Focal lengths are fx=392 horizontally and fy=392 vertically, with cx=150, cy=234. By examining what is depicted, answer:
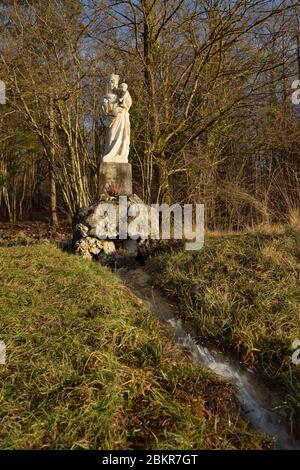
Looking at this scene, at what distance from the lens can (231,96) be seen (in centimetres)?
1039

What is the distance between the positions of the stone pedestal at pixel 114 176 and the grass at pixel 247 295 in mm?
2026

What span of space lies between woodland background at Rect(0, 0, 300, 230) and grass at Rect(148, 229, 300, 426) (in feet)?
11.2

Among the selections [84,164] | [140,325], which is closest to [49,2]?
[84,164]

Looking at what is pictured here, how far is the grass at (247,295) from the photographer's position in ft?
11.8

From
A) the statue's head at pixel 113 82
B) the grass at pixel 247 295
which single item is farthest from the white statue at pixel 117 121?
the grass at pixel 247 295

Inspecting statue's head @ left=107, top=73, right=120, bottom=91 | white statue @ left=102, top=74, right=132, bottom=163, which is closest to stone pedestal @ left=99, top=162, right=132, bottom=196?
white statue @ left=102, top=74, right=132, bottom=163

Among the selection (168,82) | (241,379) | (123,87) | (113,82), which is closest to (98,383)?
(241,379)

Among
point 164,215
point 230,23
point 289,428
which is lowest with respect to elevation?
point 289,428

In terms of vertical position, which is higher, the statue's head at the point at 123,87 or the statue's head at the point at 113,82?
A: the statue's head at the point at 113,82

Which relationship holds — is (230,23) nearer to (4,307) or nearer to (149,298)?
(149,298)

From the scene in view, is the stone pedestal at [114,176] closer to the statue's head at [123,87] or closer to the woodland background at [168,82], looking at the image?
the statue's head at [123,87]

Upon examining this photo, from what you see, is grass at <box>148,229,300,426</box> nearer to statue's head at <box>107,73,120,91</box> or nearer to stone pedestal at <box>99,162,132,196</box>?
stone pedestal at <box>99,162,132,196</box>

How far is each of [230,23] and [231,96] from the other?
1.85m

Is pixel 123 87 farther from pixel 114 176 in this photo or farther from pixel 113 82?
pixel 114 176
